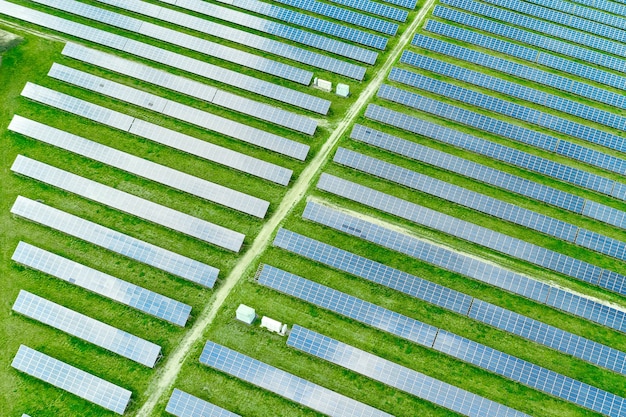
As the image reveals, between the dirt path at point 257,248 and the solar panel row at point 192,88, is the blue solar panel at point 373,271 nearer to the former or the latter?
the dirt path at point 257,248

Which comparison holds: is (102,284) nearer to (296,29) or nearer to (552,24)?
(296,29)

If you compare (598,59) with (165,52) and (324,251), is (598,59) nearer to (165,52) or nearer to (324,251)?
(324,251)

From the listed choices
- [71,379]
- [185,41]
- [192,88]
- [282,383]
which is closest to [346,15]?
[185,41]

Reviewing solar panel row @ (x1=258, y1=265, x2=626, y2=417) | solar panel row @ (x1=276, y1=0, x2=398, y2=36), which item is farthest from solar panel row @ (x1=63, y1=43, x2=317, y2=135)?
solar panel row @ (x1=258, y1=265, x2=626, y2=417)

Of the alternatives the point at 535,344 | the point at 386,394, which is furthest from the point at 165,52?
the point at 535,344

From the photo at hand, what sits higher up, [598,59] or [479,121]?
[598,59]

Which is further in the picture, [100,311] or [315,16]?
[315,16]

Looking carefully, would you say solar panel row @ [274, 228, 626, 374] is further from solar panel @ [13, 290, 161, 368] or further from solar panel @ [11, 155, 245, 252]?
solar panel @ [13, 290, 161, 368]
